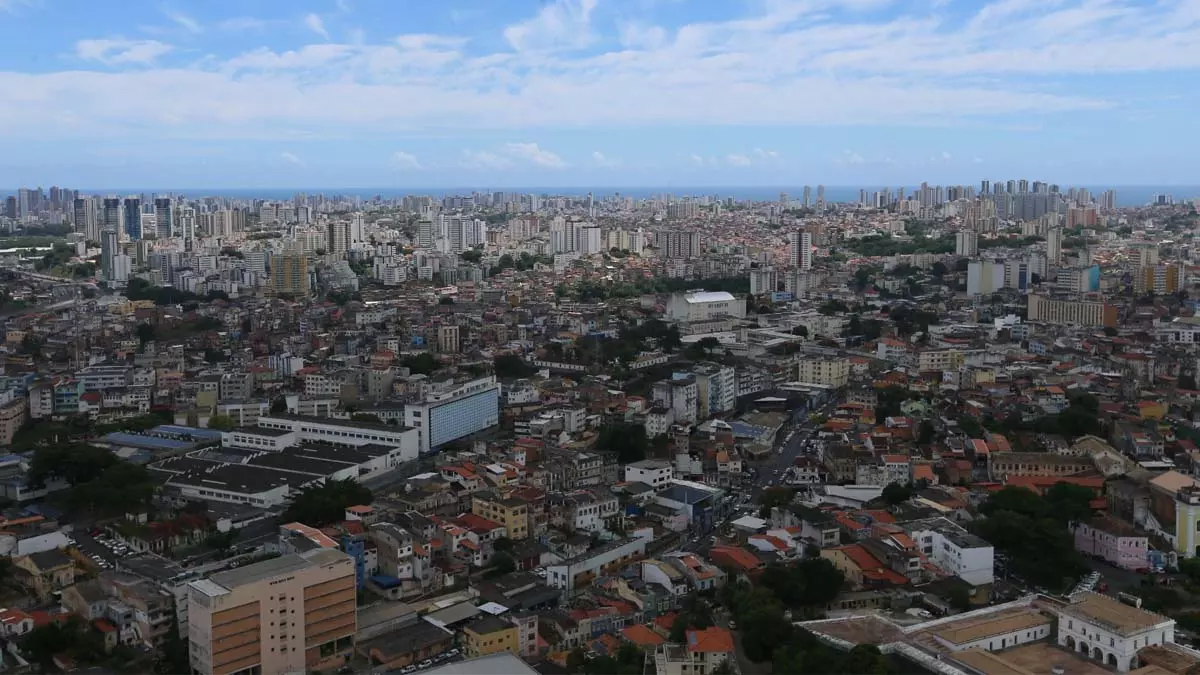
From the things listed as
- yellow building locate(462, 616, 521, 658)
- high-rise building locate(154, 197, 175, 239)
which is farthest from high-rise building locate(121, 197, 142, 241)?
yellow building locate(462, 616, 521, 658)

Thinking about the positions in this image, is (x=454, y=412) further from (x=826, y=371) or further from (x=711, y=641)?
(x=711, y=641)

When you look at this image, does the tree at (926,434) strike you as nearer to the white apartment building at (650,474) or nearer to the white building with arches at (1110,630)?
the white apartment building at (650,474)

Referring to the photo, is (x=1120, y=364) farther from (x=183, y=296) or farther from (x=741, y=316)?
(x=183, y=296)

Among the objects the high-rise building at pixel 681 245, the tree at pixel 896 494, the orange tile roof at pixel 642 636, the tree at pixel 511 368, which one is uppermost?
the high-rise building at pixel 681 245

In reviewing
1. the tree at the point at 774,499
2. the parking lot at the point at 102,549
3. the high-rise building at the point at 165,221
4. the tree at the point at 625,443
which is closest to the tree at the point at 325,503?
the parking lot at the point at 102,549

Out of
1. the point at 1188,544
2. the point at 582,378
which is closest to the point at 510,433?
the point at 582,378

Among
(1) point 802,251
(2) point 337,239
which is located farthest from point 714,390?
(2) point 337,239
